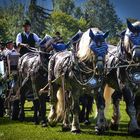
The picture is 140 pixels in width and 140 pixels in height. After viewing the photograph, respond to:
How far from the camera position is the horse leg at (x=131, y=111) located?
11.7m

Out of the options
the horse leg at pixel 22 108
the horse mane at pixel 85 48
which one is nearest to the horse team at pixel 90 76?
the horse mane at pixel 85 48

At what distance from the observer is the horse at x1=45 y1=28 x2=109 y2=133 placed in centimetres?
1175

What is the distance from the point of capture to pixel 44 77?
14656 millimetres

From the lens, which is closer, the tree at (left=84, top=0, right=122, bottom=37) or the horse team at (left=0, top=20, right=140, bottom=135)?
the horse team at (left=0, top=20, right=140, bottom=135)

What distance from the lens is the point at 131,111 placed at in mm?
11844

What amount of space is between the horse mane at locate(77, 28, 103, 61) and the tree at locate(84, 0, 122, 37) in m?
113

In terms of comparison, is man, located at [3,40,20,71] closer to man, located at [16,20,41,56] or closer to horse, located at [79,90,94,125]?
man, located at [16,20,41,56]

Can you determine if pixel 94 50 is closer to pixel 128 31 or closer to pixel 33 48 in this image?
pixel 128 31

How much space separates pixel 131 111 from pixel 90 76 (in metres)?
1.25

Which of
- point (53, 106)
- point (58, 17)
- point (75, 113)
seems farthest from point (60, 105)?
point (58, 17)

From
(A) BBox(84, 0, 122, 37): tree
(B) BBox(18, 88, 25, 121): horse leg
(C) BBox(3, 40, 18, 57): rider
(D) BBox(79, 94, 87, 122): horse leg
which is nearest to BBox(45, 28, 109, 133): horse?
(D) BBox(79, 94, 87, 122): horse leg

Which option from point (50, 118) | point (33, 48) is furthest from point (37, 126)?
point (33, 48)

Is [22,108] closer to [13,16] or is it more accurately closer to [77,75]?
[77,75]

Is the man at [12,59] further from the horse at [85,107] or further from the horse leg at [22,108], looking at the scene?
the horse at [85,107]
